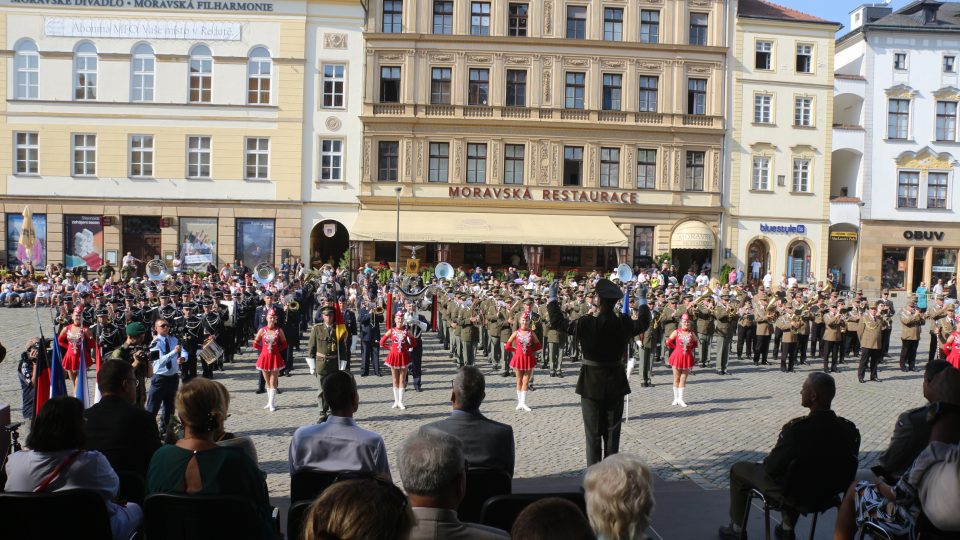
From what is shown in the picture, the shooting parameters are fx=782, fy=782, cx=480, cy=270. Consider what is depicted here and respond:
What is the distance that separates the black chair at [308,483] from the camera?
5391 millimetres

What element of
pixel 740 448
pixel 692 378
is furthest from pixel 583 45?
pixel 740 448

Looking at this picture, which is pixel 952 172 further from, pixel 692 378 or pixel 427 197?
pixel 692 378

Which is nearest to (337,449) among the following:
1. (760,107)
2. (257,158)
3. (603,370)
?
(603,370)

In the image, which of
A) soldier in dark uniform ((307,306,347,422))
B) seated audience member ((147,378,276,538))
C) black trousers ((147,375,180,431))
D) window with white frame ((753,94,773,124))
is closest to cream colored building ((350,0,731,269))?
window with white frame ((753,94,773,124))

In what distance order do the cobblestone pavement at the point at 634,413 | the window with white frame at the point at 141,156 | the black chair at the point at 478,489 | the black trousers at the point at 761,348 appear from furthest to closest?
the window with white frame at the point at 141,156, the black trousers at the point at 761,348, the cobblestone pavement at the point at 634,413, the black chair at the point at 478,489

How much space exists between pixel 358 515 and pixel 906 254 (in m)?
46.4

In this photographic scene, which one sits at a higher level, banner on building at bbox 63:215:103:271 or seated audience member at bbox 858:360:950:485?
banner on building at bbox 63:215:103:271

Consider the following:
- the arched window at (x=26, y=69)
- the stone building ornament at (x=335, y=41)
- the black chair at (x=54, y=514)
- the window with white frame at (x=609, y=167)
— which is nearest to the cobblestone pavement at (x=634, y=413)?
the black chair at (x=54, y=514)

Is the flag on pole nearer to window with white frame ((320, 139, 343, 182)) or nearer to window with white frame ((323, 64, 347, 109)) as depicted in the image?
window with white frame ((320, 139, 343, 182))

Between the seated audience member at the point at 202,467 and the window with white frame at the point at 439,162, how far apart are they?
1391 inches

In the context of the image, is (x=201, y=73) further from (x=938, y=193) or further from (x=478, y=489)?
(x=938, y=193)

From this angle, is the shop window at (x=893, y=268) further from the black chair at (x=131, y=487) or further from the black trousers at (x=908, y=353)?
the black chair at (x=131, y=487)

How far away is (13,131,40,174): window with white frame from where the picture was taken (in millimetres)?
38147

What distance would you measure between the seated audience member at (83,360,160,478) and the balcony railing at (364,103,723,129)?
1345 inches
